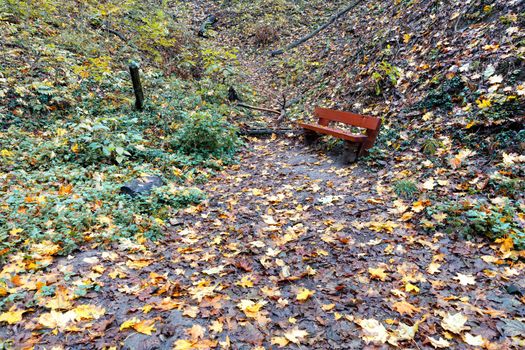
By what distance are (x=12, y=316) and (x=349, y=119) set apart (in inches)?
224

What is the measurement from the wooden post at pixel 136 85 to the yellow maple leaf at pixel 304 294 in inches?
243

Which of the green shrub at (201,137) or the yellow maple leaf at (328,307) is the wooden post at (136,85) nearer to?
the green shrub at (201,137)

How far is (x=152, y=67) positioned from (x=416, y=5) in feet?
25.1

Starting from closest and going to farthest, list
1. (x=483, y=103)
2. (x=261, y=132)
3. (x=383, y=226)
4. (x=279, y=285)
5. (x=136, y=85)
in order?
1. (x=279, y=285)
2. (x=383, y=226)
3. (x=483, y=103)
4. (x=136, y=85)
5. (x=261, y=132)

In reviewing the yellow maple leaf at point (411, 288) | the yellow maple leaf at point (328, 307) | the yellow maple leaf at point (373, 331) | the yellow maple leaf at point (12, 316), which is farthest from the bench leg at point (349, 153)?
the yellow maple leaf at point (12, 316)

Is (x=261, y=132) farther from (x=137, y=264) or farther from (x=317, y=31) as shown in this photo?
(x=317, y=31)

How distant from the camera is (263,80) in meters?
12.3

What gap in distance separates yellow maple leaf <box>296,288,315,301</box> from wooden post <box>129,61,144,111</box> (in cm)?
616

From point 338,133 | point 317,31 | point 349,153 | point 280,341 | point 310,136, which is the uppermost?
point 317,31

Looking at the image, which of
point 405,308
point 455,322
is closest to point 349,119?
point 405,308

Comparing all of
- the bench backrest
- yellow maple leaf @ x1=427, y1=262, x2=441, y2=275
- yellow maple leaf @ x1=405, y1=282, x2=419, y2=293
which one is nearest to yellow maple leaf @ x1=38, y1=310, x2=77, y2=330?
yellow maple leaf @ x1=405, y1=282, x2=419, y2=293

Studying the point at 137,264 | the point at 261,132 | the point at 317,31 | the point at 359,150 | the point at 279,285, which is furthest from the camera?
the point at 317,31

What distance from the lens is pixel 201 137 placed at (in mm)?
6586

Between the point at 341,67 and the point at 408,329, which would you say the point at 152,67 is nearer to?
the point at 341,67
